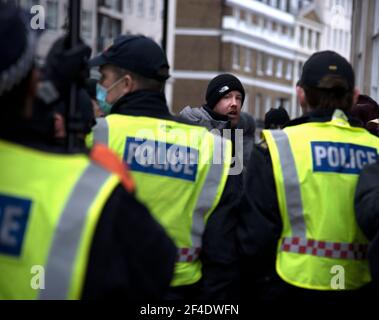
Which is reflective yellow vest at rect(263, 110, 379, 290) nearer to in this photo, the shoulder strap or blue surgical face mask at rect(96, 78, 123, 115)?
blue surgical face mask at rect(96, 78, 123, 115)

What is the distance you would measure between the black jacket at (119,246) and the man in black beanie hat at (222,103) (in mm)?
4489

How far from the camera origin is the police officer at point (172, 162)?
16.2 feet

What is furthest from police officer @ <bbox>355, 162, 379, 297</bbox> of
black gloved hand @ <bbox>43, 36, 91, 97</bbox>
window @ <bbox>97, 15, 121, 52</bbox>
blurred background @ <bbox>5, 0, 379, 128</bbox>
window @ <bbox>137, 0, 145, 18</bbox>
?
window @ <bbox>137, 0, 145, 18</bbox>

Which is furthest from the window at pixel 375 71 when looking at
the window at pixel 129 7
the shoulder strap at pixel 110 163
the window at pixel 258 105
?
the window at pixel 258 105

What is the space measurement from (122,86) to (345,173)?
3.54ft

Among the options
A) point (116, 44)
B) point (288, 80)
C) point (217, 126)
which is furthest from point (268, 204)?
point (288, 80)


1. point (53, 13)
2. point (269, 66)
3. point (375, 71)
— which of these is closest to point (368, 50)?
point (375, 71)

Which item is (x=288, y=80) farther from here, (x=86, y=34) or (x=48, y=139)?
(x=48, y=139)

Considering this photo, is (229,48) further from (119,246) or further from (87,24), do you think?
(119,246)

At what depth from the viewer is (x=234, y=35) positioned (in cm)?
8606

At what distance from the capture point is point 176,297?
5.00 m

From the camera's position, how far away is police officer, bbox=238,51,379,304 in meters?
5.01

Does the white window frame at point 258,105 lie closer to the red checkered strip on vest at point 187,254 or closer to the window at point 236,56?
the window at point 236,56

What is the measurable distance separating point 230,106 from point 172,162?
2922 millimetres
